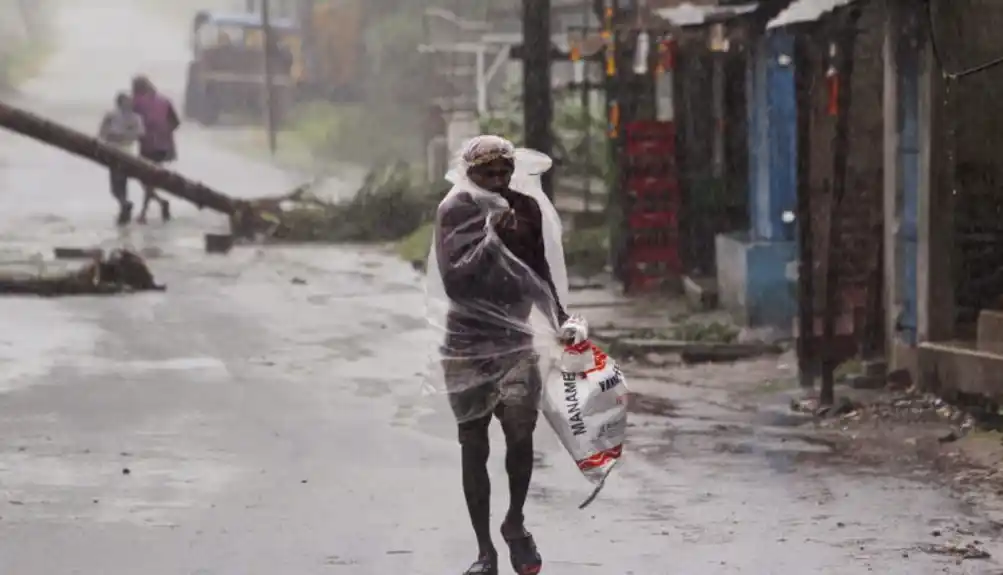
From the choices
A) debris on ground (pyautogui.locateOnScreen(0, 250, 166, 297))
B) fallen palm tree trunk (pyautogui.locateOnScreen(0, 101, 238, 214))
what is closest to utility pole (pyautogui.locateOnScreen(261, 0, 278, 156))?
fallen palm tree trunk (pyautogui.locateOnScreen(0, 101, 238, 214))

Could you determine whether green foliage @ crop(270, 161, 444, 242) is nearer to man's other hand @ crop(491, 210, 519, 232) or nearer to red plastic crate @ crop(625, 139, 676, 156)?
red plastic crate @ crop(625, 139, 676, 156)

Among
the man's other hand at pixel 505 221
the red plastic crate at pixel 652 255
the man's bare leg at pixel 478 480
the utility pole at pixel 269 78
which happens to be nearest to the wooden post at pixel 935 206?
the man's other hand at pixel 505 221

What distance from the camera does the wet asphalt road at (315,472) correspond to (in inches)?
282

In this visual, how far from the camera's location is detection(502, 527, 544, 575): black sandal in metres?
6.46

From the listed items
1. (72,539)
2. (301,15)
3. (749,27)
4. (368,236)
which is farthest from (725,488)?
(301,15)

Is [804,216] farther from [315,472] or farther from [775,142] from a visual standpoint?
[315,472]

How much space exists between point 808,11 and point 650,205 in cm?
595

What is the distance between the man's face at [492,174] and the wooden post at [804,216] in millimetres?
4704

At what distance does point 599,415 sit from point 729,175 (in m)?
10.4

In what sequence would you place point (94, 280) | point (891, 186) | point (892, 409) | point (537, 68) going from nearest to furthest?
point (892, 409) < point (891, 186) < point (537, 68) < point (94, 280)

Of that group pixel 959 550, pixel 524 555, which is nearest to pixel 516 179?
pixel 524 555

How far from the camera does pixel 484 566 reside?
655cm

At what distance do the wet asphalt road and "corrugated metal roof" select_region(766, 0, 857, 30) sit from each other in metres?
2.56

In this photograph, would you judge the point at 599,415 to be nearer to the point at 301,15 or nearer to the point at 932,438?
the point at 932,438
